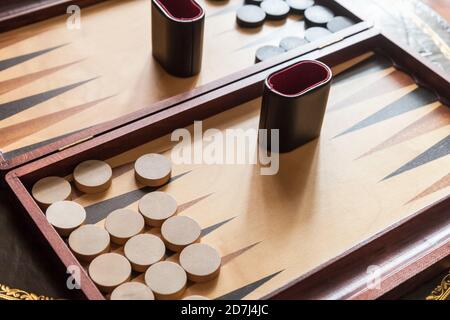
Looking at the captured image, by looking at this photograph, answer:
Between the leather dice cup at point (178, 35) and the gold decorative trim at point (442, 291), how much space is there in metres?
0.75

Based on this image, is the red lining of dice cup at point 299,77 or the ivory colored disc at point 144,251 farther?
the red lining of dice cup at point 299,77

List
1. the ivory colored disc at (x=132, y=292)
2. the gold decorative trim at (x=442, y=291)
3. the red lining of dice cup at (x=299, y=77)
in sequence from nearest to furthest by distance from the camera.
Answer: the ivory colored disc at (x=132, y=292) < the gold decorative trim at (x=442, y=291) < the red lining of dice cup at (x=299, y=77)

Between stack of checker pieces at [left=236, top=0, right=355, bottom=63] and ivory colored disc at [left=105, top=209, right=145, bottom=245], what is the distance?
1.98ft

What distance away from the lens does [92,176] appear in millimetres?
1352

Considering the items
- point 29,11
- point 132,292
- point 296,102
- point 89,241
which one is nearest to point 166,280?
point 132,292

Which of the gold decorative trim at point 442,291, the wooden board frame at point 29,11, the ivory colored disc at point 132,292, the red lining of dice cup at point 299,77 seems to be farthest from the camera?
the wooden board frame at point 29,11

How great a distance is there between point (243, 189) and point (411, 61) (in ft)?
1.91

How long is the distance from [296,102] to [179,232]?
36 cm

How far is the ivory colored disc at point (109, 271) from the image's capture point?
119cm

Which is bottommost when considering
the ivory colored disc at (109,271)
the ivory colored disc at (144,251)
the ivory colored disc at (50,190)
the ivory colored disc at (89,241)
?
the ivory colored disc at (109,271)

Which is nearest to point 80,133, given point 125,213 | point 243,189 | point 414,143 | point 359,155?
point 125,213

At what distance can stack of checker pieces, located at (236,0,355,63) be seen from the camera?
1.71 meters

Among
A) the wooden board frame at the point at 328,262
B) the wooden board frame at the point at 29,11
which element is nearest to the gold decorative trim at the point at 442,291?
the wooden board frame at the point at 328,262

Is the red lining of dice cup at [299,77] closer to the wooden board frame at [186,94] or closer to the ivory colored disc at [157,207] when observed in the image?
the wooden board frame at [186,94]
